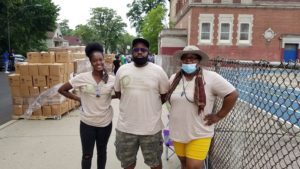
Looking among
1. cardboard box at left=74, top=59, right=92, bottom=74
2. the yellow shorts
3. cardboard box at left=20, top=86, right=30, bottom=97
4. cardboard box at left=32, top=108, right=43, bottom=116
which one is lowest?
cardboard box at left=32, top=108, right=43, bottom=116

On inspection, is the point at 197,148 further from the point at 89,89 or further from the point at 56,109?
the point at 56,109

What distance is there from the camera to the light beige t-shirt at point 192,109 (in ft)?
10.7

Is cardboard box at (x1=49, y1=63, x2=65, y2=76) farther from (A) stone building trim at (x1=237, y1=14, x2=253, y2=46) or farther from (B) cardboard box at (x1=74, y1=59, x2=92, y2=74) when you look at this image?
(A) stone building trim at (x1=237, y1=14, x2=253, y2=46)

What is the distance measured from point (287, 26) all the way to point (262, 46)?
321cm

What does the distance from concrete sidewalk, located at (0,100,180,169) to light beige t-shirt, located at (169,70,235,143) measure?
2044 mm

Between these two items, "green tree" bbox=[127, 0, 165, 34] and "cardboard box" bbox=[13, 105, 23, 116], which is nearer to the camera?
"cardboard box" bbox=[13, 105, 23, 116]

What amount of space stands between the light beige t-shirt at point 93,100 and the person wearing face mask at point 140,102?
0.41m

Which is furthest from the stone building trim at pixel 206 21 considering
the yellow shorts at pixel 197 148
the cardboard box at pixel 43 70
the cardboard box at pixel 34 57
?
the yellow shorts at pixel 197 148

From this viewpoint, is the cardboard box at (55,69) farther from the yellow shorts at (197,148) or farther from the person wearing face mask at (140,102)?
the yellow shorts at (197,148)

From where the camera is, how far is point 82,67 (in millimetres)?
11758

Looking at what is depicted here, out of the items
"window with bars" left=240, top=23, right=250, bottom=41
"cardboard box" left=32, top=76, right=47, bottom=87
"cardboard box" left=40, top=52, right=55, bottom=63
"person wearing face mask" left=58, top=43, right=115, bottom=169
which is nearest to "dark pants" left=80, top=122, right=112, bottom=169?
"person wearing face mask" left=58, top=43, right=115, bottom=169

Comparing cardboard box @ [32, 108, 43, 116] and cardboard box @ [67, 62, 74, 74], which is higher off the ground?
cardboard box @ [67, 62, 74, 74]

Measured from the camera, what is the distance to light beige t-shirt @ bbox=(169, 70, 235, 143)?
3.27 metres

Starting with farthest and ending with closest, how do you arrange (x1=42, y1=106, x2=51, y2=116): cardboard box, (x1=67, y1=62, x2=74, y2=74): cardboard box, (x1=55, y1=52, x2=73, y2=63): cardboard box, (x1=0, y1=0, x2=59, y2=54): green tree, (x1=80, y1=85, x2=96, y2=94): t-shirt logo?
(x1=0, y1=0, x2=59, y2=54): green tree → (x1=67, y1=62, x2=74, y2=74): cardboard box → (x1=55, y1=52, x2=73, y2=63): cardboard box → (x1=42, y1=106, x2=51, y2=116): cardboard box → (x1=80, y1=85, x2=96, y2=94): t-shirt logo
